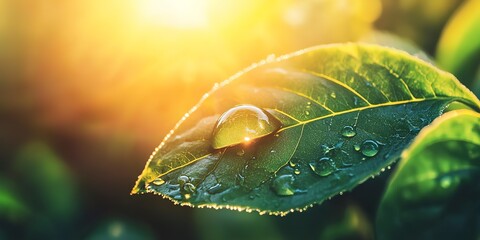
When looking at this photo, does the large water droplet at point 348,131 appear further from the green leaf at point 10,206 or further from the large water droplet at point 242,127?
the green leaf at point 10,206

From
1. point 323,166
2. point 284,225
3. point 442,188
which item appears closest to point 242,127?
point 323,166

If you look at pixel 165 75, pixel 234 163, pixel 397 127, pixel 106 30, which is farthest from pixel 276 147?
pixel 106 30

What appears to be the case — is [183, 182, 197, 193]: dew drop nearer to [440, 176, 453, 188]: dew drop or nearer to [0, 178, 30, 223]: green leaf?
[440, 176, 453, 188]: dew drop

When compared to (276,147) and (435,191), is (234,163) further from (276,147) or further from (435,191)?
(435,191)

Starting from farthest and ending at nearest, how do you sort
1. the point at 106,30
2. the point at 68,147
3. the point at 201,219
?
the point at 106,30
the point at 68,147
the point at 201,219

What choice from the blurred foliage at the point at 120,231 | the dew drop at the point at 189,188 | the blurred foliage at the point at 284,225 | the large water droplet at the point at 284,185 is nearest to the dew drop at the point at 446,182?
the large water droplet at the point at 284,185

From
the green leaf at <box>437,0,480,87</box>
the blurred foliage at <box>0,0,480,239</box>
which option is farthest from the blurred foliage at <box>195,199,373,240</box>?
the green leaf at <box>437,0,480,87</box>

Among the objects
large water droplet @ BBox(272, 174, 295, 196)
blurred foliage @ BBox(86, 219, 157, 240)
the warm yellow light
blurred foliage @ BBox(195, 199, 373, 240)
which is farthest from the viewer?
the warm yellow light
